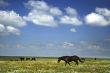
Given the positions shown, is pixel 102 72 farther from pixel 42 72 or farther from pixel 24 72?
pixel 24 72

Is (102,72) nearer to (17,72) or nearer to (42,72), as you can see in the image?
(42,72)

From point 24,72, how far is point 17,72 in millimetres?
887

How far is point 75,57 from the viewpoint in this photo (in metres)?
55.7

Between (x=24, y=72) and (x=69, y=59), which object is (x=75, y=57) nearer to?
(x=69, y=59)

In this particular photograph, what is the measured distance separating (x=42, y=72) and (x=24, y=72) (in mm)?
2163

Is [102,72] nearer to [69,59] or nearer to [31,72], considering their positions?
[31,72]

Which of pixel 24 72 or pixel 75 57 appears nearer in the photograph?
pixel 24 72

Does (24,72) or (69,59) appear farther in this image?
(69,59)

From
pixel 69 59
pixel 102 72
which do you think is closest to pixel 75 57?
pixel 69 59

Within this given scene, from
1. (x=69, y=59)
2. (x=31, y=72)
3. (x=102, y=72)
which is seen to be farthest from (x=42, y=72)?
(x=69, y=59)

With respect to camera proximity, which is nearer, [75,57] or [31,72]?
[31,72]

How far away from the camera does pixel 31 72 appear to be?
34.1 metres

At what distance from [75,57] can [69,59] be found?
127 centimetres

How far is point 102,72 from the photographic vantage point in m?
34.1
